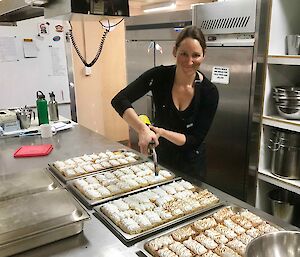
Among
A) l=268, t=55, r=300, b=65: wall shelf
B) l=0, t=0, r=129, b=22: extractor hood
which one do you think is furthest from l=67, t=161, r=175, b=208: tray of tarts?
l=268, t=55, r=300, b=65: wall shelf

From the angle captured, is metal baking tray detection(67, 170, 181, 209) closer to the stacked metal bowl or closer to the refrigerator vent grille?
the stacked metal bowl

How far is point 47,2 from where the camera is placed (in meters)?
1.10

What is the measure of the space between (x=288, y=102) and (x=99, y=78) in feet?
11.2

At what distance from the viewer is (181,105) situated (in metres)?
1.86

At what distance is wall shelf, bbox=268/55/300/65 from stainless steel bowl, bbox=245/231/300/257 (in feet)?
4.64

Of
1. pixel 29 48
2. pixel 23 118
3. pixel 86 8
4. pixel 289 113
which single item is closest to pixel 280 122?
pixel 289 113

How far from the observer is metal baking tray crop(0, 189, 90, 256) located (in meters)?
0.99

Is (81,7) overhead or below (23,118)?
overhead

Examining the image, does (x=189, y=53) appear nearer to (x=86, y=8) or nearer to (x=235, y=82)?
(x=86, y=8)

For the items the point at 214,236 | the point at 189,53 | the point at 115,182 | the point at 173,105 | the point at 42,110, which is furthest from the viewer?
the point at 42,110

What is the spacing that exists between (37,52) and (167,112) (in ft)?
8.72

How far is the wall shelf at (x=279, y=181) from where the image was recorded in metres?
2.15

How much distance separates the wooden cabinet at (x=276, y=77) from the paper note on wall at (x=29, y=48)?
9.27ft

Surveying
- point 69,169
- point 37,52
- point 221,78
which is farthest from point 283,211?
point 37,52
